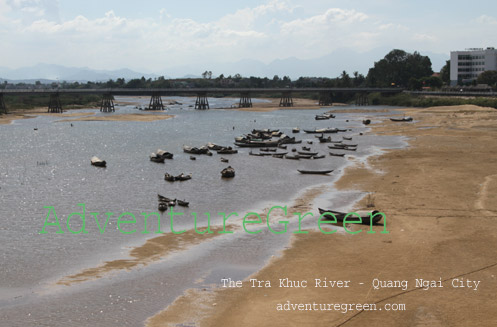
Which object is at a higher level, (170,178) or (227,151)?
(227,151)

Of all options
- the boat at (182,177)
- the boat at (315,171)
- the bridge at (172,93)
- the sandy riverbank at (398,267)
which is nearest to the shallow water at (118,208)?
the boat at (182,177)

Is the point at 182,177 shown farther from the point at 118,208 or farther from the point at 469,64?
the point at 469,64

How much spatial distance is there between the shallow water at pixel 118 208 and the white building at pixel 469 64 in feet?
375

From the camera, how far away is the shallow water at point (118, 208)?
802 inches

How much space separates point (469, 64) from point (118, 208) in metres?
167

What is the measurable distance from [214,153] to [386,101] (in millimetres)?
110992

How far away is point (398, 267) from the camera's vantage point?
2242 centimetres

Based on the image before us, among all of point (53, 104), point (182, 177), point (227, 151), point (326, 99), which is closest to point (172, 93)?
point (53, 104)

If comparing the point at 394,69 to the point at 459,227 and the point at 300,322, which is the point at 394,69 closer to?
the point at 459,227

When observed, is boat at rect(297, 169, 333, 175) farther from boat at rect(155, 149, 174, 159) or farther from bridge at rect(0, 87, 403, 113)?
bridge at rect(0, 87, 403, 113)

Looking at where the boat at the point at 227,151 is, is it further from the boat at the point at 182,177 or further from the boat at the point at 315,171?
the boat at the point at 182,177

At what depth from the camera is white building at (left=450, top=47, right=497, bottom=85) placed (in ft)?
558

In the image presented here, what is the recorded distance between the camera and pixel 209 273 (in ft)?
75.1

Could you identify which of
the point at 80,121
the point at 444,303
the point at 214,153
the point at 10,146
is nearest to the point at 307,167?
the point at 214,153
